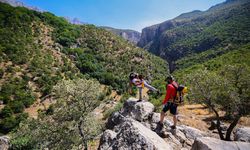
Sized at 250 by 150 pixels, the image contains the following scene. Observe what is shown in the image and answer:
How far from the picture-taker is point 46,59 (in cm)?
6512

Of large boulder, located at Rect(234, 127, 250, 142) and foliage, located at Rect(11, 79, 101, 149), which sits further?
foliage, located at Rect(11, 79, 101, 149)

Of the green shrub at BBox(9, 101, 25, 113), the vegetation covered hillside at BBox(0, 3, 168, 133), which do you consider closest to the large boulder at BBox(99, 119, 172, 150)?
the vegetation covered hillside at BBox(0, 3, 168, 133)

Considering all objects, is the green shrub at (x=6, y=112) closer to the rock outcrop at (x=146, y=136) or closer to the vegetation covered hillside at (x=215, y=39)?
the rock outcrop at (x=146, y=136)

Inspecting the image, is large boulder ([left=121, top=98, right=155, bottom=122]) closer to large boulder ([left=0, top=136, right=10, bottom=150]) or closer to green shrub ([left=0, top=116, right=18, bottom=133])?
large boulder ([left=0, top=136, right=10, bottom=150])

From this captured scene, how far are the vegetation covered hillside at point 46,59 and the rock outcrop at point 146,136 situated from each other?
1479 inches

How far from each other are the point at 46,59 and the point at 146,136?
61.2m

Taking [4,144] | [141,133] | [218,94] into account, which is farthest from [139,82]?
[4,144]

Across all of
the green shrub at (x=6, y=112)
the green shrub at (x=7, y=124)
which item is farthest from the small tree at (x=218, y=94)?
the green shrub at (x=6, y=112)

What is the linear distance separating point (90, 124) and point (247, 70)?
652 inches

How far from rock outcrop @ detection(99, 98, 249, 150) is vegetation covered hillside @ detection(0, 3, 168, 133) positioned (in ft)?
123

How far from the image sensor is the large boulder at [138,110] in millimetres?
16422

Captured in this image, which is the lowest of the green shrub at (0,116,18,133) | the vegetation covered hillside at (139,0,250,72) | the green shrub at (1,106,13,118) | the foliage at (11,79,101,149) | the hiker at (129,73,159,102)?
the green shrub at (0,116,18,133)

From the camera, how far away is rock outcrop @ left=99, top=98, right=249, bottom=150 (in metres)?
9.53

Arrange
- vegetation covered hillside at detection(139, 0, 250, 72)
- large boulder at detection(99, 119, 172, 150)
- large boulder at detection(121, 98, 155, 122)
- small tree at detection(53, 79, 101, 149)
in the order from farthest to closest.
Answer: vegetation covered hillside at detection(139, 0, 250, 72) < small tree at detection(53, 79, 101, 149) < large boulder at detection(121, 98, 155, 122) < large boulder at detection(99, 119, 172, 150)
